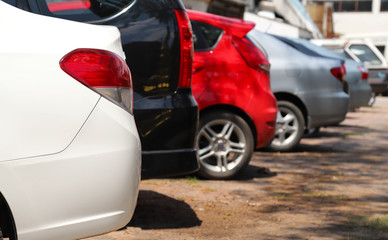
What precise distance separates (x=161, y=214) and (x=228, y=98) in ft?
6.19

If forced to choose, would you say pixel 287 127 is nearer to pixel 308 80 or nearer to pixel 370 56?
pixel 308 80

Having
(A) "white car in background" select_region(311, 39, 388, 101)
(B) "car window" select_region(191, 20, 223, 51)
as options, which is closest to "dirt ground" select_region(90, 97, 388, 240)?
(B) "car window" select_region(191, 20, 223, 51)

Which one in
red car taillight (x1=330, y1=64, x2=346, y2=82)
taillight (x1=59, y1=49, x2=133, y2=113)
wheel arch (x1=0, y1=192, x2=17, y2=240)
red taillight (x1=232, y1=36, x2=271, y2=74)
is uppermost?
taillight (x1=59, y1=49, x2=133, y2=113)

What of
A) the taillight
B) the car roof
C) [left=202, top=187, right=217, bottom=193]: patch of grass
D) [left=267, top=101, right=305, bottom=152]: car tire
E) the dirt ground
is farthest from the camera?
[left=267, top=101, right=305, bottom=152]: car tire

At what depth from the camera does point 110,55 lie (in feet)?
11.5

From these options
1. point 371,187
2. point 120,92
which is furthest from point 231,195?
point 120,92

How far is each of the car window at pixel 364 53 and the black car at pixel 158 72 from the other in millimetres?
16507

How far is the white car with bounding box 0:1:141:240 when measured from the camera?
321cm

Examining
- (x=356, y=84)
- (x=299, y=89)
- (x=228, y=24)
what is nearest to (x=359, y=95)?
(x=356, y=84)

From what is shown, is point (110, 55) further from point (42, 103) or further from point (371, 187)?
point (371, 187)

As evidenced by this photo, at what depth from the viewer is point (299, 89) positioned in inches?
386

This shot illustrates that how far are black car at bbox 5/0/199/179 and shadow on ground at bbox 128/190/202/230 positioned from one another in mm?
616

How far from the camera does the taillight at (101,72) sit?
338 centimetres

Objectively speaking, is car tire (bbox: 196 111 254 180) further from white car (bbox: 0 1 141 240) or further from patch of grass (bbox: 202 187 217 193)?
white car (bbox: 0 1 141 240)
